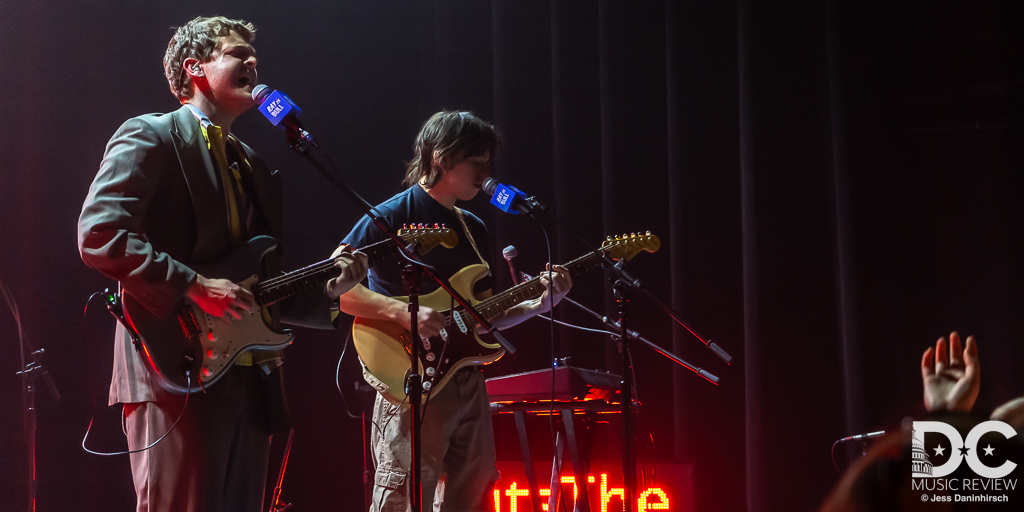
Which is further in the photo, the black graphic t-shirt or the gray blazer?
the black graphic t-shirt

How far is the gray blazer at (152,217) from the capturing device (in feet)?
5.61

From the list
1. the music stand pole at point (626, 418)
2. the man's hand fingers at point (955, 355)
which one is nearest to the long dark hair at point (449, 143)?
the music stand pole at point (626, 418)

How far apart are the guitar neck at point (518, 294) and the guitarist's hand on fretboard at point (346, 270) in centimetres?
56

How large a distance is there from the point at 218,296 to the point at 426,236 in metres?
0.83

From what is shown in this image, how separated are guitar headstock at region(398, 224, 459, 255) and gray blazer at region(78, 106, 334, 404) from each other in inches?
21.1

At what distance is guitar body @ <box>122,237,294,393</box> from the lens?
173 cm

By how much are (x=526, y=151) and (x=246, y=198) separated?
2271 millimetres

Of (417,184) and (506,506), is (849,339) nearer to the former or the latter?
(506,506)

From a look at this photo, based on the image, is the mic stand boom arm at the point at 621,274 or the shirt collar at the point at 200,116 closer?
the shirt collar at the point at 200,116

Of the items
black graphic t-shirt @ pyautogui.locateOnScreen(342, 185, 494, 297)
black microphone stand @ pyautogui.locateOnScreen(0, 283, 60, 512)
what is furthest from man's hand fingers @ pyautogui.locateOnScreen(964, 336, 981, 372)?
black microphone stand @ pyautogui.locateOnScreen(0, 283, 60, 512)

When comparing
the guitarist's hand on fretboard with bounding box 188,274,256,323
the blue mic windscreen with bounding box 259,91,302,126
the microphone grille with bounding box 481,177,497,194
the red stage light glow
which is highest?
the blue mic windscreen with bounding box 259,91,302,126

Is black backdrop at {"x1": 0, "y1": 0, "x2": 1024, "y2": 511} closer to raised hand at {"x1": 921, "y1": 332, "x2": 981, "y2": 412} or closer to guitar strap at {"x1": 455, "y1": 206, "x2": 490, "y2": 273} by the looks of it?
guitar strap at {"x1": 455, "y1": 206, "x2": 490, "y2": 273}

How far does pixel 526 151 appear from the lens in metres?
4.12

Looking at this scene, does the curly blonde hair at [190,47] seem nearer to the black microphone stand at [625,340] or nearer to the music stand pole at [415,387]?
the music stand pole at [415,387]
